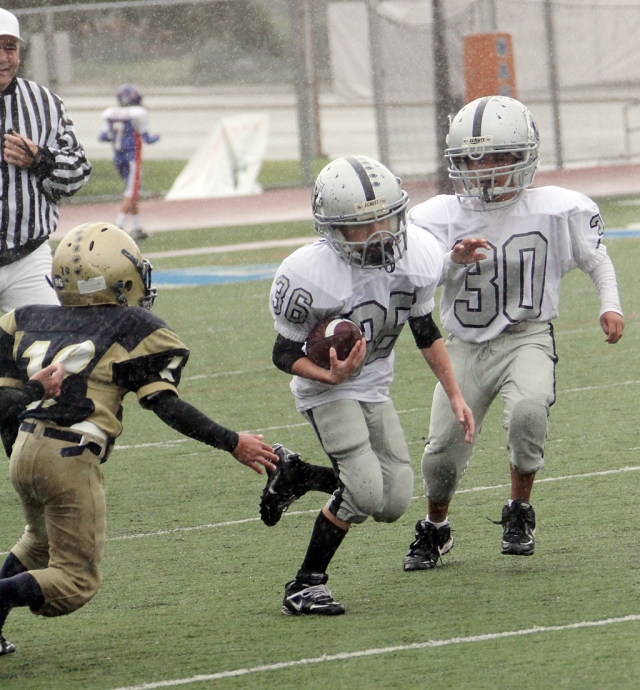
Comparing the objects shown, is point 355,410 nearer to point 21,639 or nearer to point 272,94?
point 21,639

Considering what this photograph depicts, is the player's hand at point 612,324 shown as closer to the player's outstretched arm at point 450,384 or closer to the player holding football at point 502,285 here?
the player holding football at point 502,285

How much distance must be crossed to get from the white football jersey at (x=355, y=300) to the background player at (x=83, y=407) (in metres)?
0.54

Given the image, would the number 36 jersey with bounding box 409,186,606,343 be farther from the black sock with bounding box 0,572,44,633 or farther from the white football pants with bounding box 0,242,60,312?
the black sock with bounding box 0,572,44,633

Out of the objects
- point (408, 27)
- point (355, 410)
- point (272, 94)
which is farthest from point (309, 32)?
point (355, 410)

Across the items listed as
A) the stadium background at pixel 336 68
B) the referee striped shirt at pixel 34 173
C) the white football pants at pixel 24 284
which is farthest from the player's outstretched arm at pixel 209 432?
the stadium background at pixel 336 68

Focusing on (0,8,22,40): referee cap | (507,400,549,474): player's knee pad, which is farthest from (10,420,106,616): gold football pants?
(0,8,22,40): referee cap

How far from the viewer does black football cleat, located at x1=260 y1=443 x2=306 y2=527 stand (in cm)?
418

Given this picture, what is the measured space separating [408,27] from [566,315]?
1133cm

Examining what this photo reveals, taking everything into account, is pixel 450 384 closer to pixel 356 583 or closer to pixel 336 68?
pixel 356 583

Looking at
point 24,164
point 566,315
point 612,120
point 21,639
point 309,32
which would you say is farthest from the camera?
point 309,32

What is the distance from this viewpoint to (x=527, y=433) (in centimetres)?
452

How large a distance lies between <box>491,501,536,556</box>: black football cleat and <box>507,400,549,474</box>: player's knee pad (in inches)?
5.6

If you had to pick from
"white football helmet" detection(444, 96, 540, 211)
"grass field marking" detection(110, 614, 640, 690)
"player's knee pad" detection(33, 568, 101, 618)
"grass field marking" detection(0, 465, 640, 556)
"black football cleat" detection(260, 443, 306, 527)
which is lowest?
"grass field marking" detection(0, 465, 640, 556)

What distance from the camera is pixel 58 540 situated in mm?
3633
